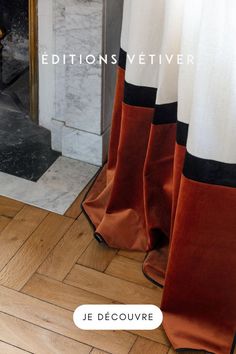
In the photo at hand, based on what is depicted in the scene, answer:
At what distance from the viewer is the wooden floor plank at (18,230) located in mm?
1744

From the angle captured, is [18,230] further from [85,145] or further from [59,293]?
[85,145]

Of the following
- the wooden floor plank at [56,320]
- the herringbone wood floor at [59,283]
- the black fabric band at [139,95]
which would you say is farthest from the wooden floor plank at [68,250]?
the black fabric band at [139,95]

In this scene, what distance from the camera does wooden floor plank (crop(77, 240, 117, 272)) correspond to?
5.63 ft

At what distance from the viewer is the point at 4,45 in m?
2.24

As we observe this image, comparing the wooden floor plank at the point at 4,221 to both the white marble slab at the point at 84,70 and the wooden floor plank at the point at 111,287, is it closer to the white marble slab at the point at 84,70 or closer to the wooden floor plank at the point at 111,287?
the wooden floor plank at the point at 111,287

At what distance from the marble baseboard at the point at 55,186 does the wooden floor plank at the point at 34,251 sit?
52 millimetres

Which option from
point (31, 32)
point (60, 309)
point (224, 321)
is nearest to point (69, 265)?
point (60, 309)

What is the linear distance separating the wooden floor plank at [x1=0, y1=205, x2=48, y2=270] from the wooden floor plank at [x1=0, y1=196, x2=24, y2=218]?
0.01 meters

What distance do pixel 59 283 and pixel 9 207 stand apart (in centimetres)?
34

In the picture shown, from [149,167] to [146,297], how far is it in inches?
12.9

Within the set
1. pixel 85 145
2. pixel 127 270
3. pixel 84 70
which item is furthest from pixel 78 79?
pixel 127 270

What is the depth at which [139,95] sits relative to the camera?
5.25ft

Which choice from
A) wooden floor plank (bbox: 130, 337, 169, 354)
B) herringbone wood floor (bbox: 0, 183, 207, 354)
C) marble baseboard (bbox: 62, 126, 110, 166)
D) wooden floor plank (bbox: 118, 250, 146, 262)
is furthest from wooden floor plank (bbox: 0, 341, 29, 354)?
marble baseboard (bbox: 62, 126, 110, 166)

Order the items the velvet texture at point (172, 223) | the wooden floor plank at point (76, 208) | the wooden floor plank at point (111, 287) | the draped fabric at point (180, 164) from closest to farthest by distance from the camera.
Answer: the draped fabric at point (180, 164), the velvet texture at point (172, 223), the wooden floor plank at point (111, 287), the wooden floor plank at point (76, 208)
